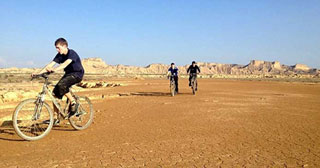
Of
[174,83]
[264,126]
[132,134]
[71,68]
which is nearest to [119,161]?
[132,134]

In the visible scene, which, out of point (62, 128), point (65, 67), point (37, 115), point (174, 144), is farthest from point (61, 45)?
point (174, 144)

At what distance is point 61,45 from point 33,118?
1.55m

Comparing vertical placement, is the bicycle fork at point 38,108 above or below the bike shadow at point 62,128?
above

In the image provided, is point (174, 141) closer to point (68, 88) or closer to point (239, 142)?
point (239, 142)

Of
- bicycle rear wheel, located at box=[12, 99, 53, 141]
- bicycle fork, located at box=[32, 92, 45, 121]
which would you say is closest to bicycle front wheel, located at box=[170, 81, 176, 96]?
bicycle rear wheel, located at box=[12, 99, 53, 141]

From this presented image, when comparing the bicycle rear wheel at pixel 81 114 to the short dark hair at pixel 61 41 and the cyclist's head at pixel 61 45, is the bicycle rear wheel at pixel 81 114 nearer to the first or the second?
the cyclist's head at pixel 61 45

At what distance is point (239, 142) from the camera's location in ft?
14.8

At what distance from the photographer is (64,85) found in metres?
4.94

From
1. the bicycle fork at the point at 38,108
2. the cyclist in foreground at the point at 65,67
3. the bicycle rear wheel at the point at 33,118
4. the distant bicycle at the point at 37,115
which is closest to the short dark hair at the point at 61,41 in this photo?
the cyclist in foreground at the point at 65,67

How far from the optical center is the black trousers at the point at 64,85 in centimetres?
491

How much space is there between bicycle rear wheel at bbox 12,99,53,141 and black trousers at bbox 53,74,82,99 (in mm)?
320

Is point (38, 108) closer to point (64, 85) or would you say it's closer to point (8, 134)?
point (64, 85)

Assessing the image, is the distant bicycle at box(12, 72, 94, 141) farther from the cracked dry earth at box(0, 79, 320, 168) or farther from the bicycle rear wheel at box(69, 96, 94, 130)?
the cracked dry earth at box(0, 79, 320, 168)

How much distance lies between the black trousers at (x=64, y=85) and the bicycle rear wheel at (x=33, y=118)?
1.05 feet
